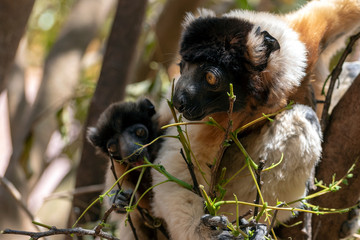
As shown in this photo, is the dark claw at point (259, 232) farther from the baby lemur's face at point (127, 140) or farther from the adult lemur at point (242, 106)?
the baby lemur's face at point (127, 140)

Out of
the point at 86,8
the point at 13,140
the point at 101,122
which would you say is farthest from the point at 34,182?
the point at 101,122

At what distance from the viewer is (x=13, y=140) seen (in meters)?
5.61

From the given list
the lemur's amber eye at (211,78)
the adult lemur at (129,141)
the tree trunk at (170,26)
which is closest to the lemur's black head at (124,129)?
the adult lemur at (129,141)

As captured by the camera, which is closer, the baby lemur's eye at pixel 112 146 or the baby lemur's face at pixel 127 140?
the baby lemur's face at pixel 127 140

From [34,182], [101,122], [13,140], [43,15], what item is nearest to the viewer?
[101,122]

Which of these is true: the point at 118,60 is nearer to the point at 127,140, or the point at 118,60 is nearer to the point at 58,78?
the point at 58,78

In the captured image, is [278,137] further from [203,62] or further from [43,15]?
[43,15]

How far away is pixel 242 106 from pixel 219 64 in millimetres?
324

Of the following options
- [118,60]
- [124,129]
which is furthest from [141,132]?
[118,60]

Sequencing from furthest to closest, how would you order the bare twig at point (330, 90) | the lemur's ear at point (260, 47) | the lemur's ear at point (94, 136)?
the lemur's ear at point (94, 136), the bare twig at point (330, 90), the lemur's ear at point (260, 47)

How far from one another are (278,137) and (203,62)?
0.73 m

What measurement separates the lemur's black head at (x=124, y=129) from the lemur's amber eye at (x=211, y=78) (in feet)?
3.22

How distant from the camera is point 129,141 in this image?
12.3ft

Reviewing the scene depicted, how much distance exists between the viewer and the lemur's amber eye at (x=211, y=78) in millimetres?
2934
